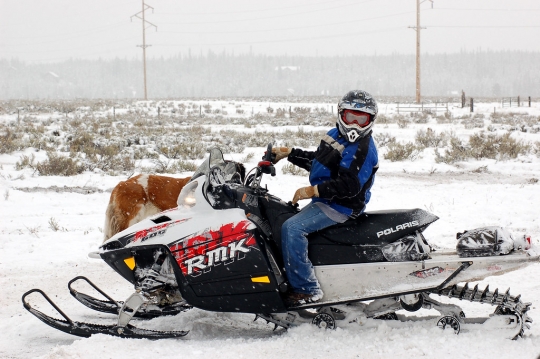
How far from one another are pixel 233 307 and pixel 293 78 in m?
195

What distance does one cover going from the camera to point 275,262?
15.4 feet

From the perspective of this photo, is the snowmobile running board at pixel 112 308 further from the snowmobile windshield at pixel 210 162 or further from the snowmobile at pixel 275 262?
the snowmobile windshield at pixel 210 162

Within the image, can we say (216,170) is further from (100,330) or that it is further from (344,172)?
(100,330)

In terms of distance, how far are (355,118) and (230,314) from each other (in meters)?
2.26

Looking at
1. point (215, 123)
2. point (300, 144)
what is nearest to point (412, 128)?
point (300, 144)

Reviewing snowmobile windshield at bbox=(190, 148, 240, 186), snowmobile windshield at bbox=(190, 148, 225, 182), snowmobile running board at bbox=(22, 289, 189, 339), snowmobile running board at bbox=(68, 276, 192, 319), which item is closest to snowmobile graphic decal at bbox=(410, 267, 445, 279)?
snowmobile windshield at bbox=(190, 148, 240, 186)

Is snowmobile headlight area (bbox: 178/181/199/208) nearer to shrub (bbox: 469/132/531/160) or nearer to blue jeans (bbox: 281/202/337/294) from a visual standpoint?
blue jeans (bbox: 281/202/337/294)

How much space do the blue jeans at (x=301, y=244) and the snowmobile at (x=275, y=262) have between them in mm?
107

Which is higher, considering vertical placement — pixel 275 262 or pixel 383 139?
pixel 383 139

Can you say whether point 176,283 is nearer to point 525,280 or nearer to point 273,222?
point 273,222

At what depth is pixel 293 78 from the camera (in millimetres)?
196250

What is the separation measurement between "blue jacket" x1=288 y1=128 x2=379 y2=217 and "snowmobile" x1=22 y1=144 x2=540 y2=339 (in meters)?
0.22

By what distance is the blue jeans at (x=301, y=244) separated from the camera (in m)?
4.46

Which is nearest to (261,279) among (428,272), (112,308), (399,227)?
(399,227)
